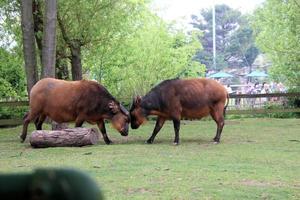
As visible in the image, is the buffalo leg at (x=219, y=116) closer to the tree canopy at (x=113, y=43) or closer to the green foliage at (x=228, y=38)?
the tree canopy at (x=113, y=43)

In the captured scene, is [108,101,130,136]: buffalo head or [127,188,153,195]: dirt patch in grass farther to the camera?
[108,101,130,136]: buffalo head

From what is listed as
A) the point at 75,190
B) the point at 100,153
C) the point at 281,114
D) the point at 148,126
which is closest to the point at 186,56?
the point at 281,114

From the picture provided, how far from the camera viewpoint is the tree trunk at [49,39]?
1422 cm

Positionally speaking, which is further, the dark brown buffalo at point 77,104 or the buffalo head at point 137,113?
the buffalo head at point 137,113

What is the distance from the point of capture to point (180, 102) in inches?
512

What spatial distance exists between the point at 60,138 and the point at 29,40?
532 cm

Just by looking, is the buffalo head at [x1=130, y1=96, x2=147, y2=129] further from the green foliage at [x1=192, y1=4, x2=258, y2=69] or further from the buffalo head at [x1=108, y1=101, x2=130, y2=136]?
the green foliage at [x1=192, y1=4, x2=258, y2=69]

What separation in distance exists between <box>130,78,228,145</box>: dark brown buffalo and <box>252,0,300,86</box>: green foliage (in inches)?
364

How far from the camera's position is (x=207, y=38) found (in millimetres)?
74250

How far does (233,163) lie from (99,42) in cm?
1041

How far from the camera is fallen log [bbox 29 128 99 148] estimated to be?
11664 millimetres

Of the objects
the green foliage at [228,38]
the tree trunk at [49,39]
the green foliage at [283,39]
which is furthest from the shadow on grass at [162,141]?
the green foliage at [228,38]

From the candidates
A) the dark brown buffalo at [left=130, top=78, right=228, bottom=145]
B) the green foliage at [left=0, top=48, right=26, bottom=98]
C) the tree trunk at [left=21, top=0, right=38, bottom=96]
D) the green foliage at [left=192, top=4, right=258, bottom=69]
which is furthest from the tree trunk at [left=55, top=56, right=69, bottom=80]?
the green foliage at [left=192, top=4, right=258, bottom=69]

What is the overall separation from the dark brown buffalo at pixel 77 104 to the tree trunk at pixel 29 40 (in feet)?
11.2
